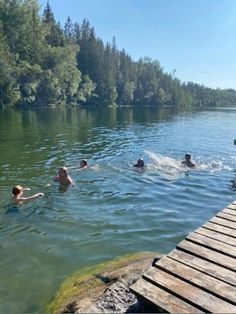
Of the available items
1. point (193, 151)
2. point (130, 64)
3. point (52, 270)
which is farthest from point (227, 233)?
point (130, 64)

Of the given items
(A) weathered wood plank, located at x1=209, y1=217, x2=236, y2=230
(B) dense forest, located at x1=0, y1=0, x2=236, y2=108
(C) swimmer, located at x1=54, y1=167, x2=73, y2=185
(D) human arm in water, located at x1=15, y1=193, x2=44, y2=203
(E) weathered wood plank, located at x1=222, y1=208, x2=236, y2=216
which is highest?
(B) dense forest, located at x1=0, y1=0, x2=236, y2=108

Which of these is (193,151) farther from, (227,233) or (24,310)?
(24,310)

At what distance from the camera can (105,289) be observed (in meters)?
5.50

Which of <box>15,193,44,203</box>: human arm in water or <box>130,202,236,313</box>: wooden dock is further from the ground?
<box>130,202,236,313</box>: wooden dock

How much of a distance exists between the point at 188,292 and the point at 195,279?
1.18ft

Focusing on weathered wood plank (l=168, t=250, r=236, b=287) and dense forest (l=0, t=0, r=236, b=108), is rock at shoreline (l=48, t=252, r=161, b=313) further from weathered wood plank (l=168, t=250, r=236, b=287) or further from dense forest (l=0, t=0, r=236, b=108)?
dense forest (l=0, t=0, r=236, b=108)

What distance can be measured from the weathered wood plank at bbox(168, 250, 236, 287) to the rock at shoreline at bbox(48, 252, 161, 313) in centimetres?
43

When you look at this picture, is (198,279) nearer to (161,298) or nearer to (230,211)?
(161,298)

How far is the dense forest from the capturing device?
68.5m

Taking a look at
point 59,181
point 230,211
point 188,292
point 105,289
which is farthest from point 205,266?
point 59,181

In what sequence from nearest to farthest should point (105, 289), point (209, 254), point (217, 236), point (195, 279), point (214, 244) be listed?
point (195, 279) < point (105, 289) < point (209, 254) < point (214, 244) < point (217, 236)

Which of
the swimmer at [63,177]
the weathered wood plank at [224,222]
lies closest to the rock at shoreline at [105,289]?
the weathered wood plank at [224,222]

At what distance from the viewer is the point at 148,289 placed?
4.65 meters

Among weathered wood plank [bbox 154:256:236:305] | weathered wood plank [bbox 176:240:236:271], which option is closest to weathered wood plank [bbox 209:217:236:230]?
weathered wood plank [bbox 176:240:236:271]
